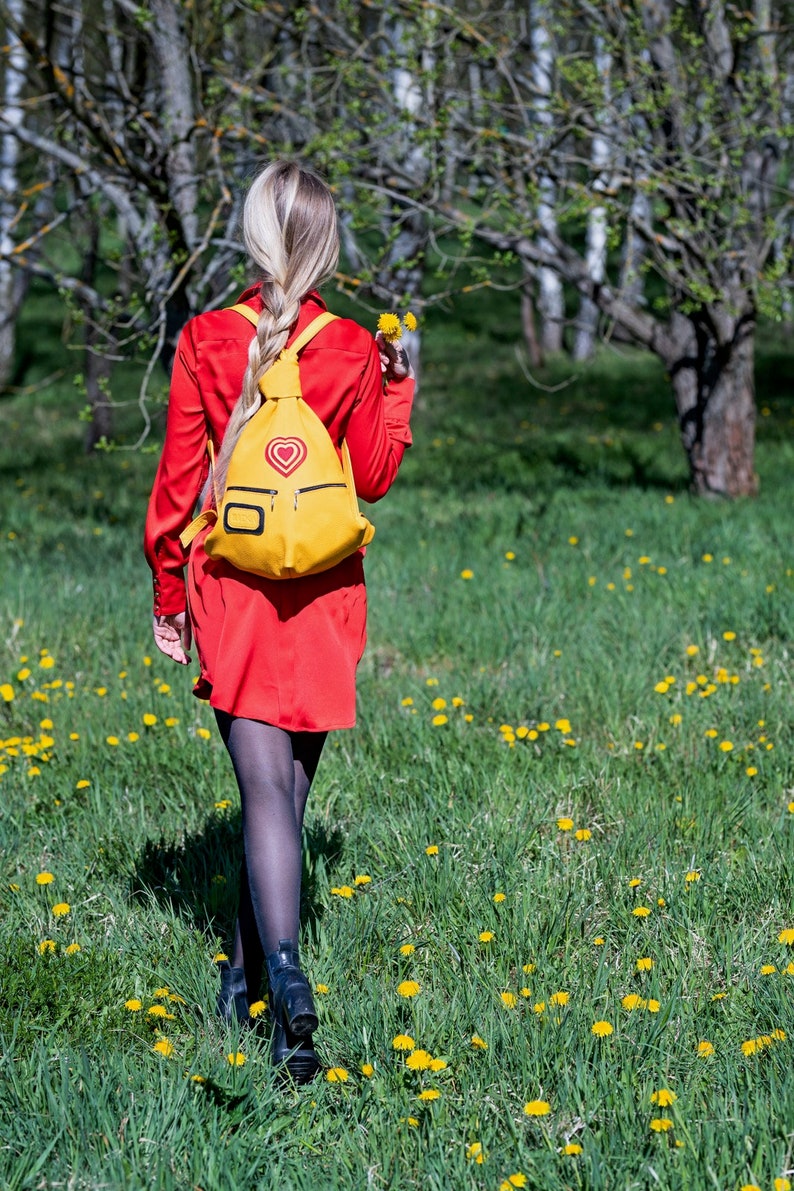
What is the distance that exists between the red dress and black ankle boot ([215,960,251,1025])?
0.66 m

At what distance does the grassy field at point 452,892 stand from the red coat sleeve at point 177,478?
950mm

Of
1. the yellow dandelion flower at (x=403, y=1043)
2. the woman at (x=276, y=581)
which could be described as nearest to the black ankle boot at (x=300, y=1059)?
the woman at (x=276, y=581)

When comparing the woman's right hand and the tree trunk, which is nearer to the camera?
the woman's right hand

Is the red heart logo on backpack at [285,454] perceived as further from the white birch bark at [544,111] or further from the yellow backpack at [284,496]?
the white birch bark at [544,111]

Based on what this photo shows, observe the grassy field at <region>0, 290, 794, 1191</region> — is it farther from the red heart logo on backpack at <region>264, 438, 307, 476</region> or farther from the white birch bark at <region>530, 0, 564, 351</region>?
the white birch bark at <region>530, 0, 564, 351</region>

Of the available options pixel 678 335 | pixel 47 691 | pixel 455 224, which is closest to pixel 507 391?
pixel 678 335

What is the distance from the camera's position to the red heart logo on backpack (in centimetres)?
234

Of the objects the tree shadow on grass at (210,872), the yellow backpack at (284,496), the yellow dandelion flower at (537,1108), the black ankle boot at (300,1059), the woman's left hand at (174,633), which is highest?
the yellow backpack at (284,496)

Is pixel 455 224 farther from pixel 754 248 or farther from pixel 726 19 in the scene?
pixel 726 19

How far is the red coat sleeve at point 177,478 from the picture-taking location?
8.16ft

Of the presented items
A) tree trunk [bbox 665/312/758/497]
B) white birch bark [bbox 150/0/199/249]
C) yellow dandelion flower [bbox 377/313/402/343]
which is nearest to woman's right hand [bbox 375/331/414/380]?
yellow dandelion flower [bbox 377/313/402/343]

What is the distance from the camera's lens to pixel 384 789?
3857 millimetres

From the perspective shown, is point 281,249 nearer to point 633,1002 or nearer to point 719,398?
point 633,1002

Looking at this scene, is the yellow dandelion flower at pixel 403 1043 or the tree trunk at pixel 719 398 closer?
the yellow dandelion flower at pixel 403 1043
